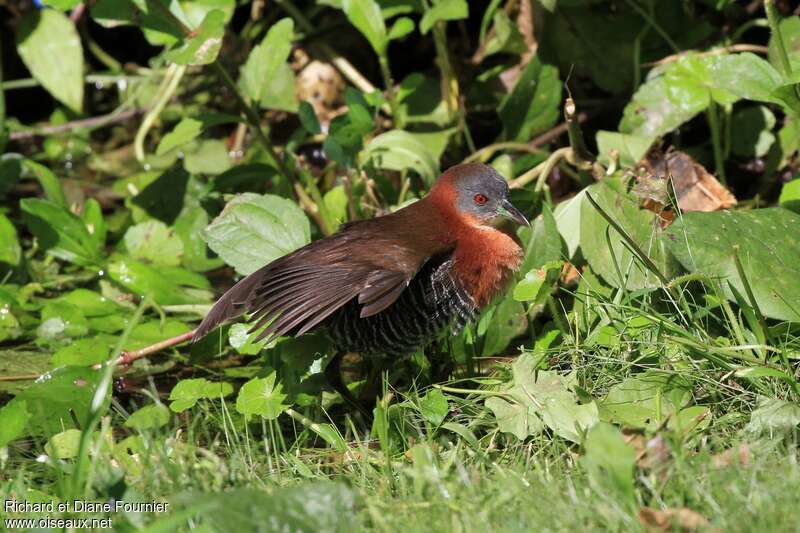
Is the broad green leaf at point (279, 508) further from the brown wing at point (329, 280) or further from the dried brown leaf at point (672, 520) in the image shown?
the brown wing at point (329, 280)

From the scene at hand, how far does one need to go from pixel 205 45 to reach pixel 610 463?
2436 mm

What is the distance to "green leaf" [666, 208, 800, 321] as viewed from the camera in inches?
128

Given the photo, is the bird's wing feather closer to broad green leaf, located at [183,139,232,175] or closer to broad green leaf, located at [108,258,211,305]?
broad green leaf, located at [108,258,211,305]

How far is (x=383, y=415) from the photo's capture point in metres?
3.09

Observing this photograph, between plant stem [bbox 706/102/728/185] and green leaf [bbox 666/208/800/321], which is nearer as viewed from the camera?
green leaf [bbox 666/208/800/321]

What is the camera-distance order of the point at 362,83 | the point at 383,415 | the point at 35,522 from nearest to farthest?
the point at 35,522, the point at 383,415, the point at 362,83

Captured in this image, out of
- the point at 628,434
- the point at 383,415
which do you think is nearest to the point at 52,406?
the point at 383,415

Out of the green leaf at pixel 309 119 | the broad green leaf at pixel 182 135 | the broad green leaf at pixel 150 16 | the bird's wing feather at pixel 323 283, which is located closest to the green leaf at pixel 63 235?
the broad green leaf at pixel 182 135

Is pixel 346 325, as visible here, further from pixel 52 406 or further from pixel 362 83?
pixel 362 83

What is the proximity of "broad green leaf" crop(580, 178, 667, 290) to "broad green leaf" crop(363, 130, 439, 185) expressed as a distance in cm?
87

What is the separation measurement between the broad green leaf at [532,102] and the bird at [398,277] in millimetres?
1018

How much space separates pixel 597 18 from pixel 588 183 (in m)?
1.00

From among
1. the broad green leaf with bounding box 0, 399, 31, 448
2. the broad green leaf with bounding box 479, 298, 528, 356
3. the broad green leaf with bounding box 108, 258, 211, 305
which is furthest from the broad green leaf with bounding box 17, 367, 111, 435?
the broad green leaf with bounding box 479, 298, 528, 356

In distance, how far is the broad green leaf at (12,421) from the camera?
122 inches
